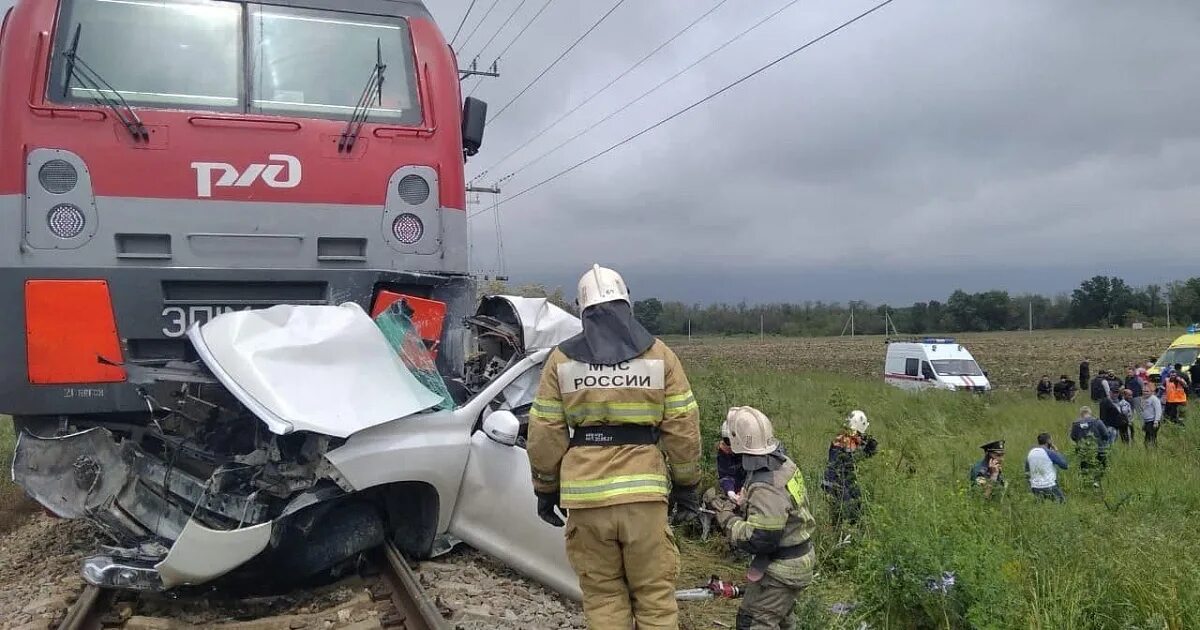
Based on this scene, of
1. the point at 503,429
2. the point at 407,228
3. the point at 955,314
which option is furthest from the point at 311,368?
the point at 955,314

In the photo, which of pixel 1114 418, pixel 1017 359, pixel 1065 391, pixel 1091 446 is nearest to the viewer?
pixel 1091 446

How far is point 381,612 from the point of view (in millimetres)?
4812

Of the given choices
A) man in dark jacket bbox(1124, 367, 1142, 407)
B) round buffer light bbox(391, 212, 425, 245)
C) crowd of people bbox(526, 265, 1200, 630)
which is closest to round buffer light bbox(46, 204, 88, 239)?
round buffer light bbox(391, 212, 425, 245)

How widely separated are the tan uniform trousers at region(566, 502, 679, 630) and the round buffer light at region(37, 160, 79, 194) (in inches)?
148

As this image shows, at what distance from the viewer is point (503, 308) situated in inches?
264

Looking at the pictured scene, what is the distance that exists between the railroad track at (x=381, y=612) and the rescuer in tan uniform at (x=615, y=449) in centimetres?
99

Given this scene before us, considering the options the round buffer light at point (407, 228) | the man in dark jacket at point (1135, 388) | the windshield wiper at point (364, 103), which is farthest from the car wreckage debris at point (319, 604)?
the man in dark jacket at point (1135, 388)

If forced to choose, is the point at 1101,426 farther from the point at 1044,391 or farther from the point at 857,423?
the point at 1044,391

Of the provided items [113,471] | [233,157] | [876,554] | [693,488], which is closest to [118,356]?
[113,471]

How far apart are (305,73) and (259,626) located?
3.51m

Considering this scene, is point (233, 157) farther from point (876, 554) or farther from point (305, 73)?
point (876, 554)

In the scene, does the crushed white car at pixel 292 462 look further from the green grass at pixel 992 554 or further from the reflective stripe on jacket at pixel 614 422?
the green grass at pixel 992 554

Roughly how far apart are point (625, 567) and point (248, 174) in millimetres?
3571

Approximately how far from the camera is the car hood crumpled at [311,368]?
14.7ft
